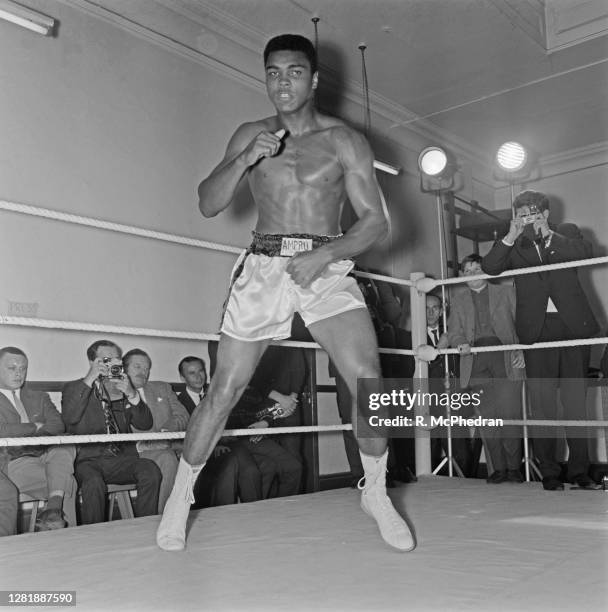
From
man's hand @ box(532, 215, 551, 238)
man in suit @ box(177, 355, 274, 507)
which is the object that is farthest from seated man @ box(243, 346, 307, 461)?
man's hand @ box(532, 215, 551, 238)

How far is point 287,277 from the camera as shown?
1.60 m

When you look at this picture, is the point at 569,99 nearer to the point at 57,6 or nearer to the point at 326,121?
the point at 57,6

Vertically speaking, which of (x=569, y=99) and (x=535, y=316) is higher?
(x=569, y=99)

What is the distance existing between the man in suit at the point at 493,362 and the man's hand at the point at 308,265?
4.44 ft

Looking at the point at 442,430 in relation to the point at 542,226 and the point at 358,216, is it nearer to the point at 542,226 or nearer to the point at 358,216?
the point at 542,226

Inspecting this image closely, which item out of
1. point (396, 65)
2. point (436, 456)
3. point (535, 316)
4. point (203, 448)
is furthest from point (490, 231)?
point (203, 448)

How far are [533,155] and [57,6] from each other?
3970 mm

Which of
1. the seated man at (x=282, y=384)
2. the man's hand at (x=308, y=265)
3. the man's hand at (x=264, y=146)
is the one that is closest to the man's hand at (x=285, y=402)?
the seated man at (x=282, y=384)

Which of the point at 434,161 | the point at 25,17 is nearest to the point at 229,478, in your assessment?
the point at 25,17

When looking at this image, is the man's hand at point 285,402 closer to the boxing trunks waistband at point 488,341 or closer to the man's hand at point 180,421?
the man's hand at point 180,421

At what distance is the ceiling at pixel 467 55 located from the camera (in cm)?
372

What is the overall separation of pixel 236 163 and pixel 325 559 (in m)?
0.89

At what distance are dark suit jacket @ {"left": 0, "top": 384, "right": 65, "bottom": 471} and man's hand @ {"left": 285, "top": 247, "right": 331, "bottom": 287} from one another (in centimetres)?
155

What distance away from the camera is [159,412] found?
3.06 meters
